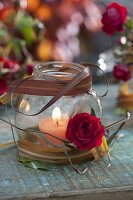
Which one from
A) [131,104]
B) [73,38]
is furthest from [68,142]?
[73,38]

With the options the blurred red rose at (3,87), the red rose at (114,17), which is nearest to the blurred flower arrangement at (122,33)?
the red rose at (114,17)

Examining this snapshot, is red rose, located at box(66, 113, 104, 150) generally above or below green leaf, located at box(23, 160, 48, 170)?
above

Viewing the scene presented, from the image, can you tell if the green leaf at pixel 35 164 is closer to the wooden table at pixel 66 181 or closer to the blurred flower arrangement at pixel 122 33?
the wooden table at pixel 66 181

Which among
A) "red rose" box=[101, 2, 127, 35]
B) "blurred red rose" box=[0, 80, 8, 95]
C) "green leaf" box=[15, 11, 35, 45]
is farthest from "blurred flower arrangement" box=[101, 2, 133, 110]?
"green leaf" box=[15, 11, 35, 45]

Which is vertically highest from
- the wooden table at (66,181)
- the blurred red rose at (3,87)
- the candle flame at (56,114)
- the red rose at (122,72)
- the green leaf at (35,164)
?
the red rose at (122,72)

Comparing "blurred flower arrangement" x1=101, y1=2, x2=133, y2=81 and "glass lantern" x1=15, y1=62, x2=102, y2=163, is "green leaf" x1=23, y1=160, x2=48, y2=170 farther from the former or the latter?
"blurred flower arrangement" x1=101, y1=2, x2=133, y2=81

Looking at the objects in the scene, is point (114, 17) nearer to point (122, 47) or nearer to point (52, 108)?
point (122, 47)
